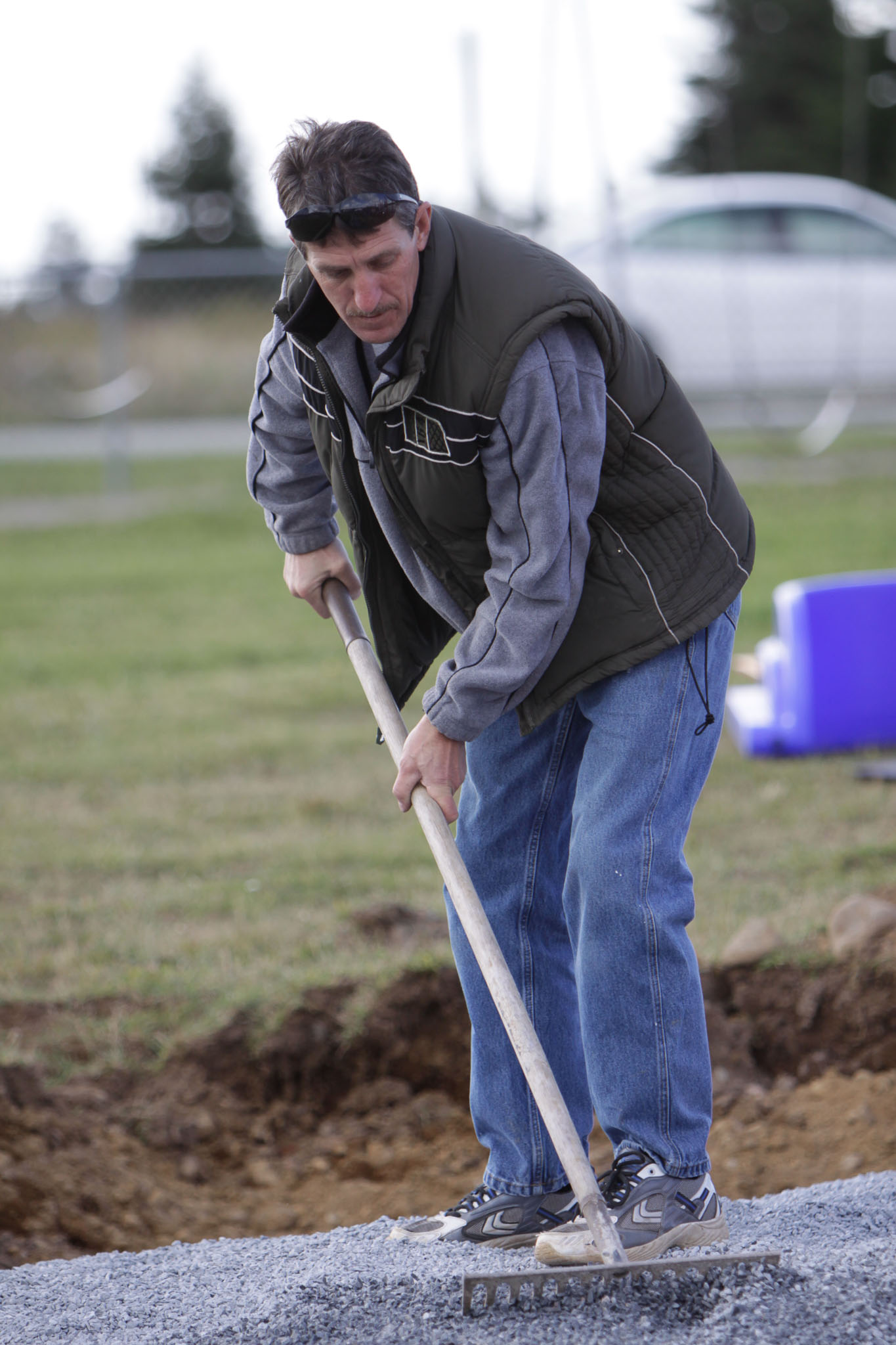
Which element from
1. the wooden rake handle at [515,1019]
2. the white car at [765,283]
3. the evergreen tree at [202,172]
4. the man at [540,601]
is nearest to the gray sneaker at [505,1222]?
the man at [540,601]

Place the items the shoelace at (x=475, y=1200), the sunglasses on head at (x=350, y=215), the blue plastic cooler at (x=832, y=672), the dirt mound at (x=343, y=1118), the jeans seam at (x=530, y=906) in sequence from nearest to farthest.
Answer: the sunglasses on head at (x=350, y=215) < the jeans seam at (x=530, y=906) < the shoelace at (x=475, y=1200) < the dirt mound at (x=343, y=1118) < the blue plastic cooler at (x=832, y=672)

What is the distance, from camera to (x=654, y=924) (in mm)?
2248

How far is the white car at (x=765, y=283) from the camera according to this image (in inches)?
424

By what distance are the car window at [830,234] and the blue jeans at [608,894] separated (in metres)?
9.97

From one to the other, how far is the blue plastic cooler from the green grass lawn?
5.3 inches

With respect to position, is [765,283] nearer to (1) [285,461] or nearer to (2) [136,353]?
Answer: (2) [136,353]

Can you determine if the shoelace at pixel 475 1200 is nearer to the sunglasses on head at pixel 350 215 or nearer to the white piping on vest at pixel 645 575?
the white piping on vest at pixel 645 575

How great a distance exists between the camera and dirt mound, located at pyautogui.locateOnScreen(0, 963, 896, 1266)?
3.04 metres

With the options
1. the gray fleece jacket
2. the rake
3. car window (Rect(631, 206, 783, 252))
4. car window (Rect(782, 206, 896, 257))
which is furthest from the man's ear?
car window (Rect(782, 206, 896, 257))

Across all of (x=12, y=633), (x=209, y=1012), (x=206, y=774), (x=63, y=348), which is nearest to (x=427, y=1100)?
(x=209, y=1012)

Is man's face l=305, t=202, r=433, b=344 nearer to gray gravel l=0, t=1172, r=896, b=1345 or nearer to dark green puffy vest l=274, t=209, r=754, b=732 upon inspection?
dark green puffy vest l=274, t=209, r=754, b=732

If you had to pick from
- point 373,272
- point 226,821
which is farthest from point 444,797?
point 226,821

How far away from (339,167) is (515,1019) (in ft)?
4.35

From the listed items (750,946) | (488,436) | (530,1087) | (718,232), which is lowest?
(750,946)
